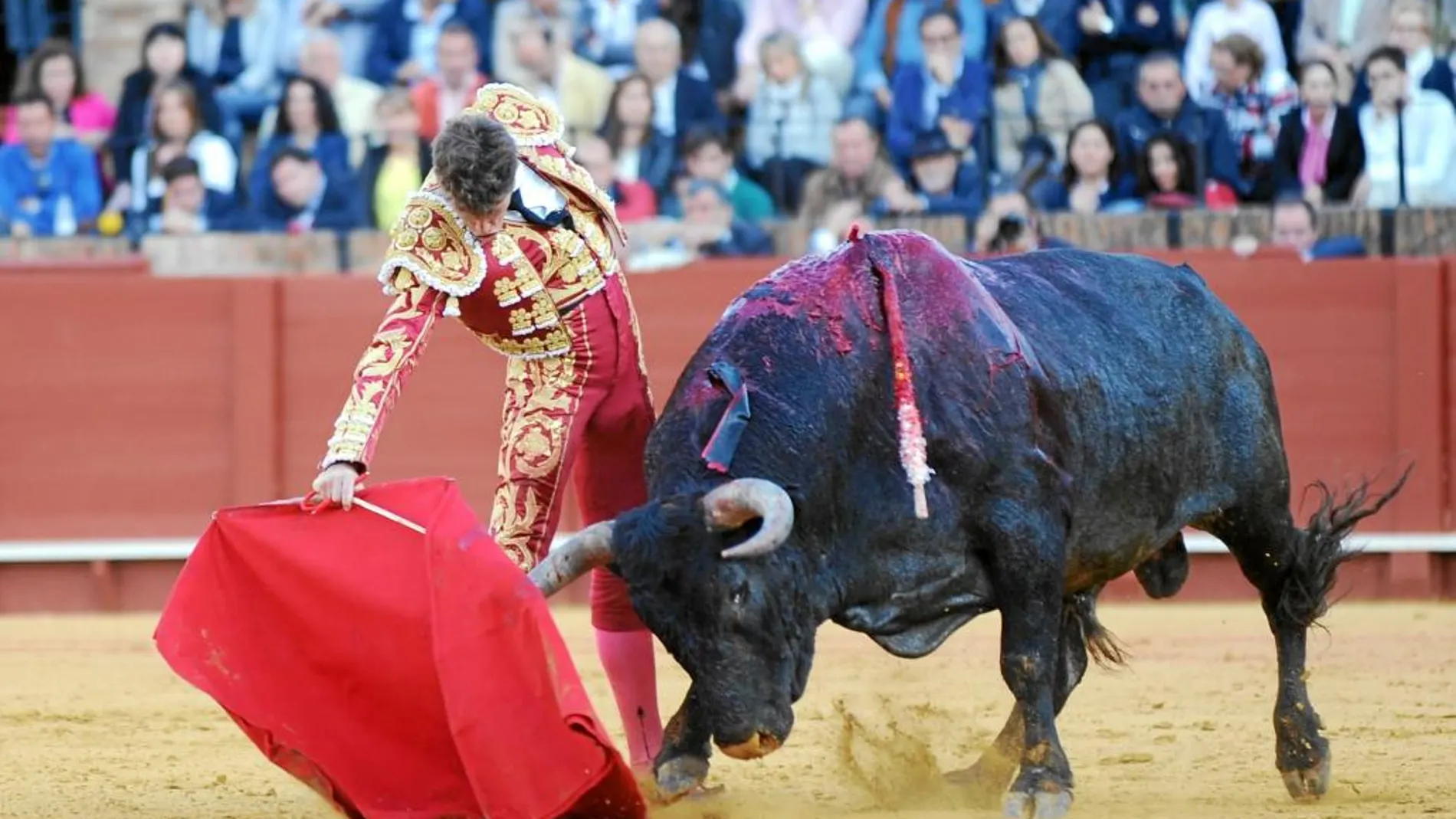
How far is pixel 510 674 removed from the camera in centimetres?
387

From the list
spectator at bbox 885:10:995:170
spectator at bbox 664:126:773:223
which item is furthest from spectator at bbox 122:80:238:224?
spectator at bbox 885:10:995:170

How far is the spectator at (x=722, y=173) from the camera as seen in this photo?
8.48m

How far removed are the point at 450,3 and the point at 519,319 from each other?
5.45 meters

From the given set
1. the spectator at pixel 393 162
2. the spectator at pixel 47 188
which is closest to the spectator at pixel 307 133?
the spectator at pixel 393 162

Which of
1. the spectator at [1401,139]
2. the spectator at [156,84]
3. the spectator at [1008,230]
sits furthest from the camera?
the spectator at [156,84]

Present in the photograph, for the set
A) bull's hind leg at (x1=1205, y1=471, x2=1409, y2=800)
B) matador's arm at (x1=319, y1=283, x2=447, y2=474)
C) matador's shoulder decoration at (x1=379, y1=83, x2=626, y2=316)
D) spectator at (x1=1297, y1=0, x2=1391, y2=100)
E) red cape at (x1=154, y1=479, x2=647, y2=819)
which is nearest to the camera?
red cape at (x1=154, y1=479, x2=647, y2=819)

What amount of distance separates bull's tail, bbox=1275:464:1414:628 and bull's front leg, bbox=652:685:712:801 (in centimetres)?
126

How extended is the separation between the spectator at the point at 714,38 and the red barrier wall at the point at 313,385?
3.98 feet

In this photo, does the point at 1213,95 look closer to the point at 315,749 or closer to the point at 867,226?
the point at 867,226

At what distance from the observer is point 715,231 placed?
329 inches

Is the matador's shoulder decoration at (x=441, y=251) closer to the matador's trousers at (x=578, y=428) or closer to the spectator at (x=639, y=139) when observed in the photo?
the matador's trousers at (x=578, y=428)

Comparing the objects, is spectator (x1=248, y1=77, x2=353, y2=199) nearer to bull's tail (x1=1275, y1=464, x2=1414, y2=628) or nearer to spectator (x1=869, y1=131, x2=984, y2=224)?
spectator (x1=869, y1=131, x2=984, y2=224)

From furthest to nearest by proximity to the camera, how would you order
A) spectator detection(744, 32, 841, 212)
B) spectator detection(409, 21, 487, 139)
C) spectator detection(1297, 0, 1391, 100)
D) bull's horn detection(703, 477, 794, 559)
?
spectator detection(409, 21, 487, 139), spectator detection(744, 32, 841, 212), spectator detection(1297, 0, 1391, 100), bull's horn detection(703, 477, 794, 559)

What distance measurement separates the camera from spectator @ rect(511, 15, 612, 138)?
893cm
